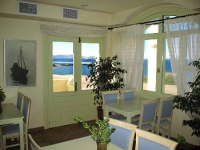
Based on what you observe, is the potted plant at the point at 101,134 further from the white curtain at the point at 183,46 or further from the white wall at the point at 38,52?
the white wall at the point at 38,52

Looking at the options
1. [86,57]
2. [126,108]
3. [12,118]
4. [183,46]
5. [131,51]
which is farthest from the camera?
[86,57]

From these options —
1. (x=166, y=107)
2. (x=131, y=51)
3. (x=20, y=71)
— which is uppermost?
(x=131, y=51)

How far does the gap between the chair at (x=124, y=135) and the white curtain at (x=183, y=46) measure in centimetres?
186

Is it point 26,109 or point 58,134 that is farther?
point 58,134

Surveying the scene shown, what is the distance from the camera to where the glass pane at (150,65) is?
428 centimetres

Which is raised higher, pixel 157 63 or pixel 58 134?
pixel 157 63

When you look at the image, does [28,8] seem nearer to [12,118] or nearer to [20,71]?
[20,71]

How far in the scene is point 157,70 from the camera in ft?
13.7

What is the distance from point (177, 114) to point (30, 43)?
3.30 metres

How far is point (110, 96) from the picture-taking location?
12.3 feet

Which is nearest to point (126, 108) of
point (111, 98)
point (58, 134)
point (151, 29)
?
point (111, 98)

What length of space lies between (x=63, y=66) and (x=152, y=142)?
10.6 ft

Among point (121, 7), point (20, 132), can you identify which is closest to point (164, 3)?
point (121, 7)

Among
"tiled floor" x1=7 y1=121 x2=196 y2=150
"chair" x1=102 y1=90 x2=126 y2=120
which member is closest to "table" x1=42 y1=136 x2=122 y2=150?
"chair" x1=102 y1=90 x2=126 y2=120
